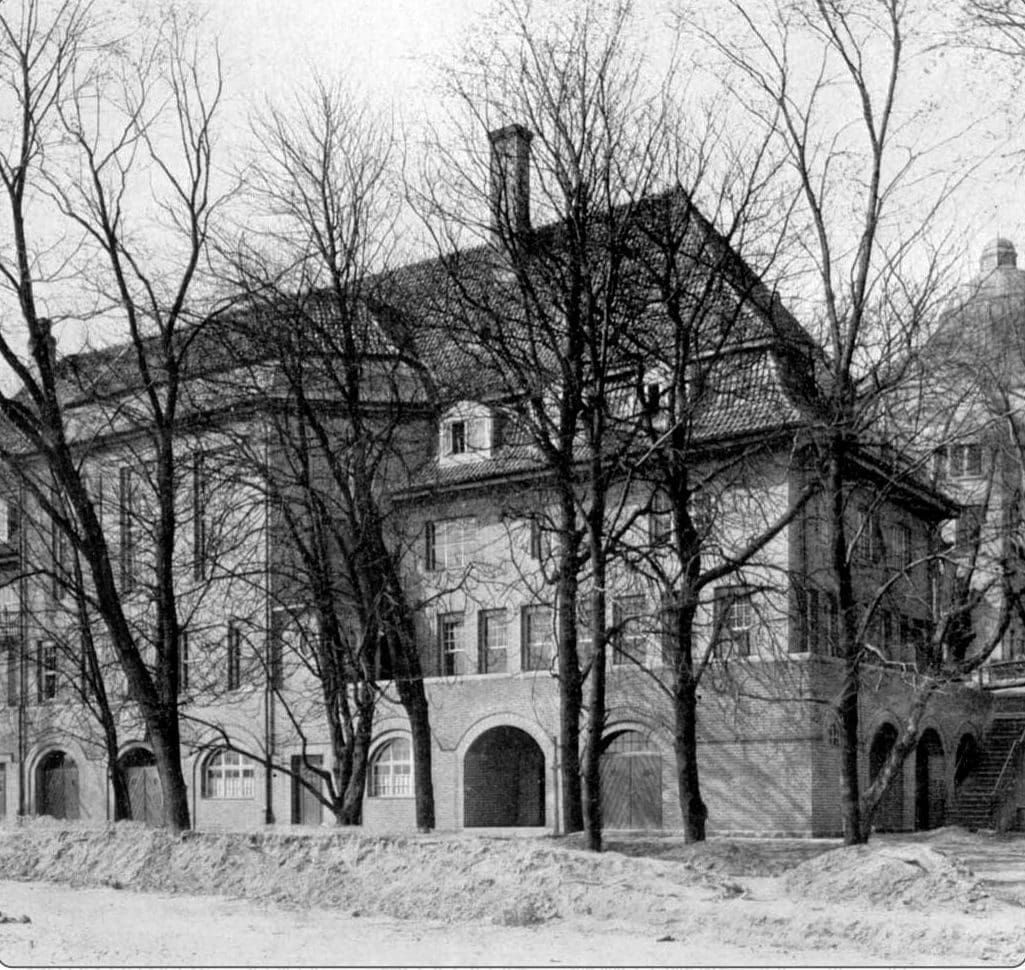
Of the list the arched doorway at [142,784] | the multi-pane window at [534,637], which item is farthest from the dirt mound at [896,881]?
the arched doorway at [142,784]

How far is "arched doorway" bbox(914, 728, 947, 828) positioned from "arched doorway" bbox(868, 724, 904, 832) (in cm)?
130

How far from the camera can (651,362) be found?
69.4 ft

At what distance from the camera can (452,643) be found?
38.6 metres

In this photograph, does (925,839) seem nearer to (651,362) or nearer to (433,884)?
(651,362)

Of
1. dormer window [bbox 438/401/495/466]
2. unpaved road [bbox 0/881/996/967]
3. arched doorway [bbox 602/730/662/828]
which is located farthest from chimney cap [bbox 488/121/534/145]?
arched doorway [bbox 602/730/662/828]

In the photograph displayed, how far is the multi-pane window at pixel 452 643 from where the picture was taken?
3806 cm

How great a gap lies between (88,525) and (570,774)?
732cm

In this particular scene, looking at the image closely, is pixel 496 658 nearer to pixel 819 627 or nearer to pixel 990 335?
pixel 819 627

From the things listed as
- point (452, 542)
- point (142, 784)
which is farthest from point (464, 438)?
point (142, 784)

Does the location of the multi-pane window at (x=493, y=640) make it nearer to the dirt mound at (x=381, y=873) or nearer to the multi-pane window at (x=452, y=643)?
the multi-pane window at (x=452, y=643)

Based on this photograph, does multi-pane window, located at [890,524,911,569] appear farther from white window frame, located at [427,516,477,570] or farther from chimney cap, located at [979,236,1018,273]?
chimney cap, located at [979,236,1018,273]

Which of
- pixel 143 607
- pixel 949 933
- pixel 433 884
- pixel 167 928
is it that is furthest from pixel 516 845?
pixel 143 607

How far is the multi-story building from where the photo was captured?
29.2 meters

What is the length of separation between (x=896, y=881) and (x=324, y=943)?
15.9ft
